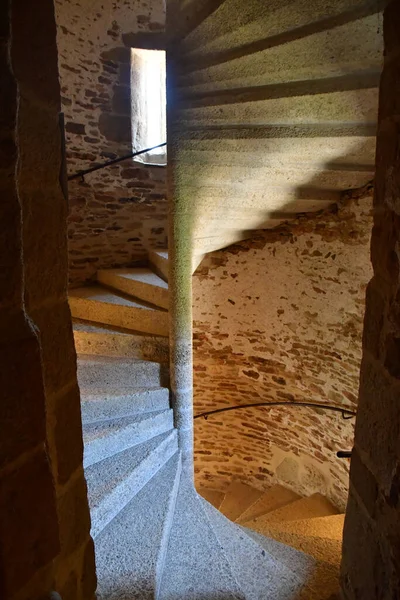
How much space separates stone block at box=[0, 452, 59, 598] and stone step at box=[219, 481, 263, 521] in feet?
13.9

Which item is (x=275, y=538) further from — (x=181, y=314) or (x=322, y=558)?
(x=181, y=314)

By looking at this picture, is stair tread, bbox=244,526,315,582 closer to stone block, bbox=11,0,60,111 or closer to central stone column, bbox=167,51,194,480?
central stone column, bbox=167,51,194,480

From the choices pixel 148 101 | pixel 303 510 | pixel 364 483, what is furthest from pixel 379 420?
pixel 148 101

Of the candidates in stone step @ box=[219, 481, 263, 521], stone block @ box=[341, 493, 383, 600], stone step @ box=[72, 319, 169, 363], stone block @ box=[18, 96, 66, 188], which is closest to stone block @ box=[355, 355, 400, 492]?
stone block @ box=[341, 493, 383, 600]

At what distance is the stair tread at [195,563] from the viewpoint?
1.92 m

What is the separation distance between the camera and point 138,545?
2109 mm

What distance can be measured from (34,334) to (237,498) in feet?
16.0

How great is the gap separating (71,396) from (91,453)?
1.66 m

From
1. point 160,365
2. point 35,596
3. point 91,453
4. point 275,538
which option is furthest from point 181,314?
point 35,596

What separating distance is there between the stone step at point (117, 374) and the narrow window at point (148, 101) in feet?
7.85

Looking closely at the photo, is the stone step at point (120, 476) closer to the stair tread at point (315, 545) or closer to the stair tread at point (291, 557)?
the stair tread at point (291, 557)

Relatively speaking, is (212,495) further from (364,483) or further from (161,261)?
(364,483)

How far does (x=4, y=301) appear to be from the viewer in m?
0.69

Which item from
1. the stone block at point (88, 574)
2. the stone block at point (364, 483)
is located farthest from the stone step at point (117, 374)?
the stone block at point (364, 483)
